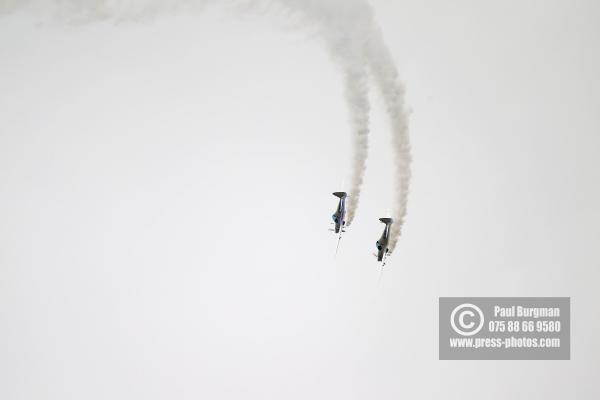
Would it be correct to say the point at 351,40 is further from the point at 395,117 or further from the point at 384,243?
the point at 384,243

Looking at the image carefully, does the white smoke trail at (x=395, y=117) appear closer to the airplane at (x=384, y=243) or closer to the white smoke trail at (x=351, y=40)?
the white smoke trail at (x=351, y=40)

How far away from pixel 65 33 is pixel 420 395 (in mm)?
10914

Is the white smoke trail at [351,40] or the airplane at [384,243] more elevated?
the white smoke trail at [351,40]

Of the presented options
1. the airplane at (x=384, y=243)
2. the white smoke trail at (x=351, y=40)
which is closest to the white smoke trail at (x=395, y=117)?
the white smoke trail at (x=351, y=40)

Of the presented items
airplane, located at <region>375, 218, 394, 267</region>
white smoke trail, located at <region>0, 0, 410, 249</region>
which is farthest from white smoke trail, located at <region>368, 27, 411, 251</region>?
airplane, located at <region>375, 218, 394, 267</region>

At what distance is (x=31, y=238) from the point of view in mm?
20453

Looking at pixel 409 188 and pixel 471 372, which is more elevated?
pixel 409 188

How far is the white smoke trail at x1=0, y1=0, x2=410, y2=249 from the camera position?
59.4 feet

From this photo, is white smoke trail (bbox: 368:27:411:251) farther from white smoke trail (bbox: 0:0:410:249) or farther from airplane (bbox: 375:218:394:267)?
airplane (bbox: 375:218:394:267)

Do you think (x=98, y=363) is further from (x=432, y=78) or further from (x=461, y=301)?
(x=432, y=78)

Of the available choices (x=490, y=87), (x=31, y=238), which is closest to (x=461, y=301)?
(x=490, y=87)

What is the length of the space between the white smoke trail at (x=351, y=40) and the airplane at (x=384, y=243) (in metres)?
0.31

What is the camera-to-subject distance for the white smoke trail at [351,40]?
18.1m

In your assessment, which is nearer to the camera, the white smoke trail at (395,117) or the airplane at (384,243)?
the white smoke trail at (395,117)
